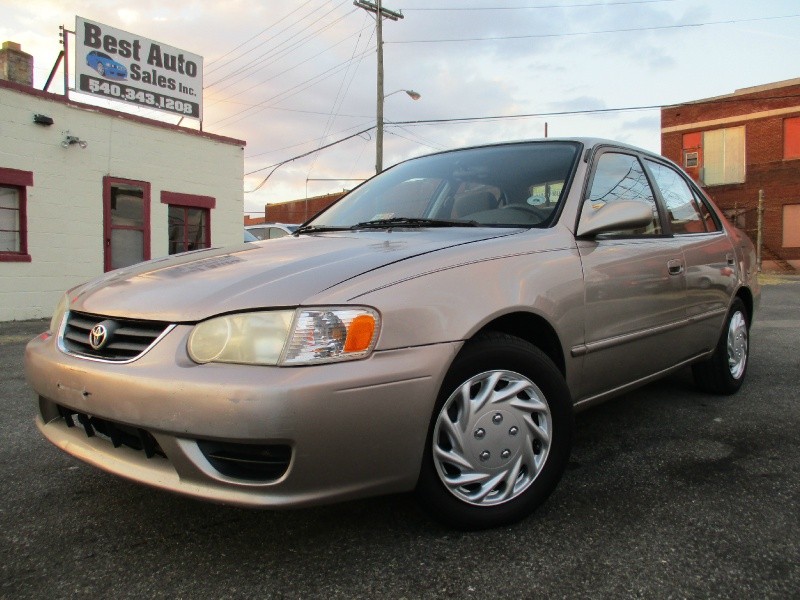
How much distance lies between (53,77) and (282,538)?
12.3 meters

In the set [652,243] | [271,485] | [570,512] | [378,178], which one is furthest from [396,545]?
[378,178]

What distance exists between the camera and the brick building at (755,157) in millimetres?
26688

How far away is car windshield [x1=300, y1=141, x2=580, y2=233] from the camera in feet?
8.92

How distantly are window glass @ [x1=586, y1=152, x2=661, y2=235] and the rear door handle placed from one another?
6.7 inches

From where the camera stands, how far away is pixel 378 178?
3.61 m

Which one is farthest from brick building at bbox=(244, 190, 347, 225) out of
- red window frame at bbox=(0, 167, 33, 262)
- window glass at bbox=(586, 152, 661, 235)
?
window glass at bbox=(586, 152, 661, 235)

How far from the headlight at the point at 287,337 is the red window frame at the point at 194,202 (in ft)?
36.6

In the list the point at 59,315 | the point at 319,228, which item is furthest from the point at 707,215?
the point at 59,315

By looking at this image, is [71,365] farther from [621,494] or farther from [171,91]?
[171,91]

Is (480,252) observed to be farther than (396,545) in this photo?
Yes

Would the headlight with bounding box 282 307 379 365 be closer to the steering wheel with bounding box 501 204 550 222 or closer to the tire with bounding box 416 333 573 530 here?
the tire with bounding box 416 333 573 530

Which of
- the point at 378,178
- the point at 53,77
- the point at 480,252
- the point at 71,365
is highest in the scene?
the point at 53,77

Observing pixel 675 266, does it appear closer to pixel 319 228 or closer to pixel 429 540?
pixel 319 228

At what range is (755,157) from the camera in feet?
90.2
